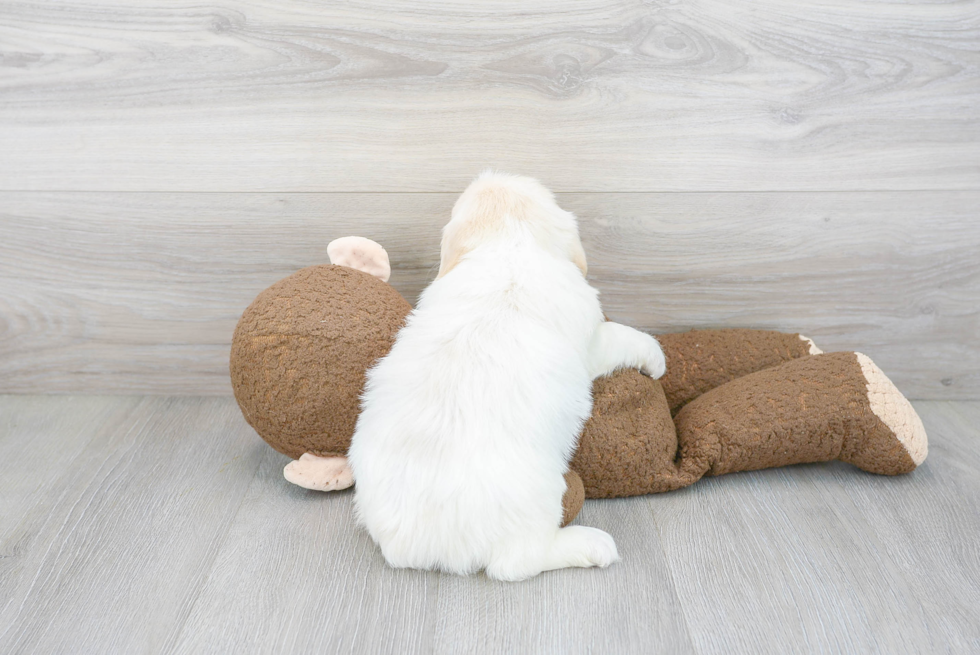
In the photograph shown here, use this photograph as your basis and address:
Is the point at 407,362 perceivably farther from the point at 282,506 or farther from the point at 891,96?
the point at 891,96

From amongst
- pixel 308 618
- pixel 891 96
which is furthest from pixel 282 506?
pixel 891 96

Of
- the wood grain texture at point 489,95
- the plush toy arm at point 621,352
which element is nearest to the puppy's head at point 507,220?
the plush toy arm at point 621,352

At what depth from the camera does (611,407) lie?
3.47 ft

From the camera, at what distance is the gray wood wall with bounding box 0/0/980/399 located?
1.19 meters

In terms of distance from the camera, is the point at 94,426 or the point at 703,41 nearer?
the point at 703,41

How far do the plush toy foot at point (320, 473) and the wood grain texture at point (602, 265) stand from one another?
1.19 feet

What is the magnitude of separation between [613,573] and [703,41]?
0.84m

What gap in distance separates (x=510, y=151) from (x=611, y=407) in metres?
0.47

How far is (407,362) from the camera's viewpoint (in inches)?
36.4

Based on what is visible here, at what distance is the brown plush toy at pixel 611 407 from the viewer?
102 cm

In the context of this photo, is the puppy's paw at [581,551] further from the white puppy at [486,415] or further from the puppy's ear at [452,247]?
the puppy's ear at [452,247]

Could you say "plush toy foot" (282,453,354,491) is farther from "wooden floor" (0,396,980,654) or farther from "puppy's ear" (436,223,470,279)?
"puppy's ear" (436,223,470,279)

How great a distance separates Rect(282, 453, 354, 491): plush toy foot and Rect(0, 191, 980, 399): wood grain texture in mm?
364

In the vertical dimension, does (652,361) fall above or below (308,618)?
above
